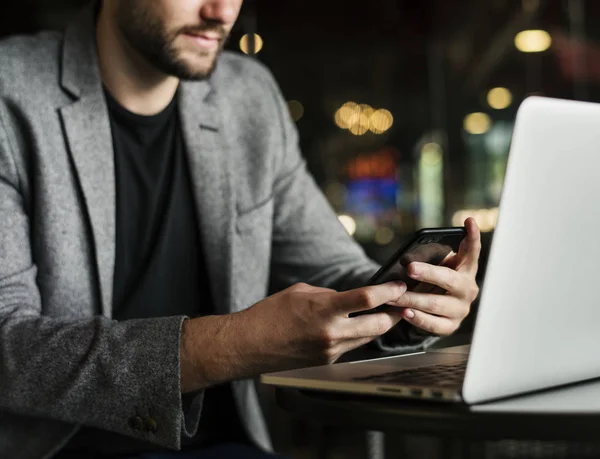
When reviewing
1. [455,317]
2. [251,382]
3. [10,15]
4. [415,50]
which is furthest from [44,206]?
[415,50]

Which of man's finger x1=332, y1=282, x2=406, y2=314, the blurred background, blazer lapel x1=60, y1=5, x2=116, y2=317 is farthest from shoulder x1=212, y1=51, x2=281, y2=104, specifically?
the blurred background

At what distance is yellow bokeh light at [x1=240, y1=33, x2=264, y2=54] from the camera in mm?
3921

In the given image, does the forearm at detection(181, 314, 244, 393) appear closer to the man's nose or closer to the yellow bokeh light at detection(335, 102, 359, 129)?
the man's nose

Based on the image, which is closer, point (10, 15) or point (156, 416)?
point (156, 416)

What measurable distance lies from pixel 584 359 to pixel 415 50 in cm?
411

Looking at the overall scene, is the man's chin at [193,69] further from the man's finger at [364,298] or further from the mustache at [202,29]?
the man's finger at [364,298]

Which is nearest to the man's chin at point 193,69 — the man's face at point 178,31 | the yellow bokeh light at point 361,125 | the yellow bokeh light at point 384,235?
the man's face at point 178,31

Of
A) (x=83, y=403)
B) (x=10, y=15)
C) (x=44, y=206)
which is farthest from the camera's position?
(x=10, y=15)

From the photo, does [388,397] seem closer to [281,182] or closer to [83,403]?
[83,403]

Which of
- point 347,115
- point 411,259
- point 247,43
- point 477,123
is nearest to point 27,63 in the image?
point 411,259

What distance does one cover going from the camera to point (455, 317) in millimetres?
1289

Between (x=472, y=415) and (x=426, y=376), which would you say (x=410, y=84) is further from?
(x=472, y=415)

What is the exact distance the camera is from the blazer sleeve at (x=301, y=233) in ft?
6.13

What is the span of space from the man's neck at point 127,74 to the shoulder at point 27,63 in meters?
0.10
